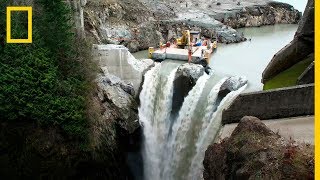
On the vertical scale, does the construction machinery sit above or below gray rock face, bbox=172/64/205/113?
above

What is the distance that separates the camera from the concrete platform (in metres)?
14.4

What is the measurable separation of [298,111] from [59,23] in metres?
11.9

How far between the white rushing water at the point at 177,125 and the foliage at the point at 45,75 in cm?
454

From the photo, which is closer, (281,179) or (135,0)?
(281,179)

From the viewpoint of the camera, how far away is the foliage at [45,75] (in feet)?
59.8

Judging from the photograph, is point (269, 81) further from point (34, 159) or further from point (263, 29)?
point (263, 29)

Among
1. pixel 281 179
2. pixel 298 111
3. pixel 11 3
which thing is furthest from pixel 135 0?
pixel 281 179

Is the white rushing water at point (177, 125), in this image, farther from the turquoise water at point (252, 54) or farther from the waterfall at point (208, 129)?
the turquoise water at point (252, 54)

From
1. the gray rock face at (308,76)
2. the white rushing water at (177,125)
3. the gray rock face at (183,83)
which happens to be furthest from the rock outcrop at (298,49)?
the gray rock face at (183,83)

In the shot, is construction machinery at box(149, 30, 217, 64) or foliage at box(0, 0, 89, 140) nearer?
foliage at box(0, 0, 89, 140)

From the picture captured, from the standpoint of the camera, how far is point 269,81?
20.6 meters

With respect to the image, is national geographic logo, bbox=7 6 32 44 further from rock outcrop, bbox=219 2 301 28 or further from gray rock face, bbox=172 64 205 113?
rock outcrop, bbox=219 2 301 28

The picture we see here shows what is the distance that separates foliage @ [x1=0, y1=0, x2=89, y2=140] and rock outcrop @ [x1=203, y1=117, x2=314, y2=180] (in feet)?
24.9

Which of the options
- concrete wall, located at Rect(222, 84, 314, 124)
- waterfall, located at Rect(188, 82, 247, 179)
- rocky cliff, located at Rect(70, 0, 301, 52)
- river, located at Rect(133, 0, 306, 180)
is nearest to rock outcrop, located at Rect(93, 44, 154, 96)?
river, located at Rect(133, 0, 306, 180)
